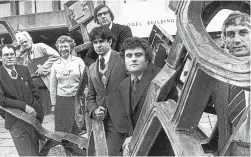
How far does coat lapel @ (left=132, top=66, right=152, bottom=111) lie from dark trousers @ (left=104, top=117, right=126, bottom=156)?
19.9 inches

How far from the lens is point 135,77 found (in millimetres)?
2459

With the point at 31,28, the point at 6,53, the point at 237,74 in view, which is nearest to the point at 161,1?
the point at 31,28

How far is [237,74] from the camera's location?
100 cm

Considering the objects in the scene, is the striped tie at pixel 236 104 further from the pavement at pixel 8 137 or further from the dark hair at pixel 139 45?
the pavement at pixel 8 137

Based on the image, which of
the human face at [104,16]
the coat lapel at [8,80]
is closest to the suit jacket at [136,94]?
the human face at [104,16]

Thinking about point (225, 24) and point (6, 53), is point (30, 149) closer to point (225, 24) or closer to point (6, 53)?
point (6, 53)

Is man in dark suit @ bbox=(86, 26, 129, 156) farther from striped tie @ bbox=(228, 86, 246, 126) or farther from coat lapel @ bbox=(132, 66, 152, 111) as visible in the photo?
striped tie @ bbox=(228, 86, 246, 126)

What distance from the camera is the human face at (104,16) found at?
3651mm

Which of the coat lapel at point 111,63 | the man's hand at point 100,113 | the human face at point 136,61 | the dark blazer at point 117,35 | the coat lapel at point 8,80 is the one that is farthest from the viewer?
the coat lapel at point 8,80

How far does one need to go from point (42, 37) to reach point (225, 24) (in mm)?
11735

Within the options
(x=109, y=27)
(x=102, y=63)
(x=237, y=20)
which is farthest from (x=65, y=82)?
(x=237, y=20)

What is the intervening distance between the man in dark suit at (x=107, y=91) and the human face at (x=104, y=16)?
1.32 feet

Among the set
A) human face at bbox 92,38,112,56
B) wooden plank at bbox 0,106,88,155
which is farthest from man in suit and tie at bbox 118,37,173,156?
wooden plank at bbox 0,106,88,155

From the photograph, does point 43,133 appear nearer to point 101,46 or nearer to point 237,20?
point 101,46
